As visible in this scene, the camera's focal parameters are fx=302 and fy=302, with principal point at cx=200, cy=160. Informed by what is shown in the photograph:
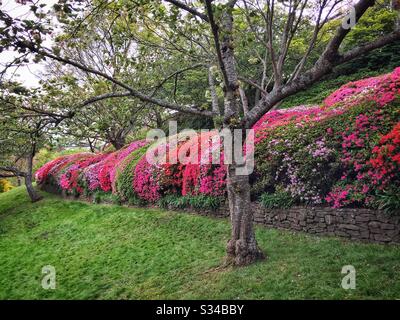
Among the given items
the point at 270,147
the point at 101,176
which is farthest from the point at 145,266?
the point at 101,176

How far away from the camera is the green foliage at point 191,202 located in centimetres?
916

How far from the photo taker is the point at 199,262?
6504mm

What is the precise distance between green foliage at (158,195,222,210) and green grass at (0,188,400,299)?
1.18ft

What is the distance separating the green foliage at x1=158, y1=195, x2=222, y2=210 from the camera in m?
9.16

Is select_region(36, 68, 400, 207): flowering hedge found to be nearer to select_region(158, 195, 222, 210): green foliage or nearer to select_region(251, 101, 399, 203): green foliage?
A: select_region(251, 101, 399, 203): green foliage

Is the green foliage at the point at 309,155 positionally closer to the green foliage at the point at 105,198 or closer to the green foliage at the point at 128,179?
the green foliage at the point at 128,179

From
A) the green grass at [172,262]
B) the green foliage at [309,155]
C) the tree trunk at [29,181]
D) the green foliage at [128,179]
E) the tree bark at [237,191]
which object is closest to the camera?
the green grass at [172,262]

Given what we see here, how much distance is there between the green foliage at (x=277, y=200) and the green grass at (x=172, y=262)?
2.07 feet

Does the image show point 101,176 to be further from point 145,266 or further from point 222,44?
point 222,44

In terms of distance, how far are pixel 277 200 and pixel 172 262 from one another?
291 cm

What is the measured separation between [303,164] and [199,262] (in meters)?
3.23

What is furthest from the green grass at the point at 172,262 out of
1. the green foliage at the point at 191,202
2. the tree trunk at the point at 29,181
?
the tree trunk at the point at 29,181

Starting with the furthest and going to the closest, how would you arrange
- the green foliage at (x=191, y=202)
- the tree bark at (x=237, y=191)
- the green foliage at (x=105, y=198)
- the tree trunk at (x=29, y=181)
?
the tree trunk at (x=29, y=181), the green foliage at (x=105, y=198), the green foliage at (x=191, y=202), the tree bark at (x=237, y=191)

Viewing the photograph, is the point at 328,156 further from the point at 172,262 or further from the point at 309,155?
the point at 172,262
